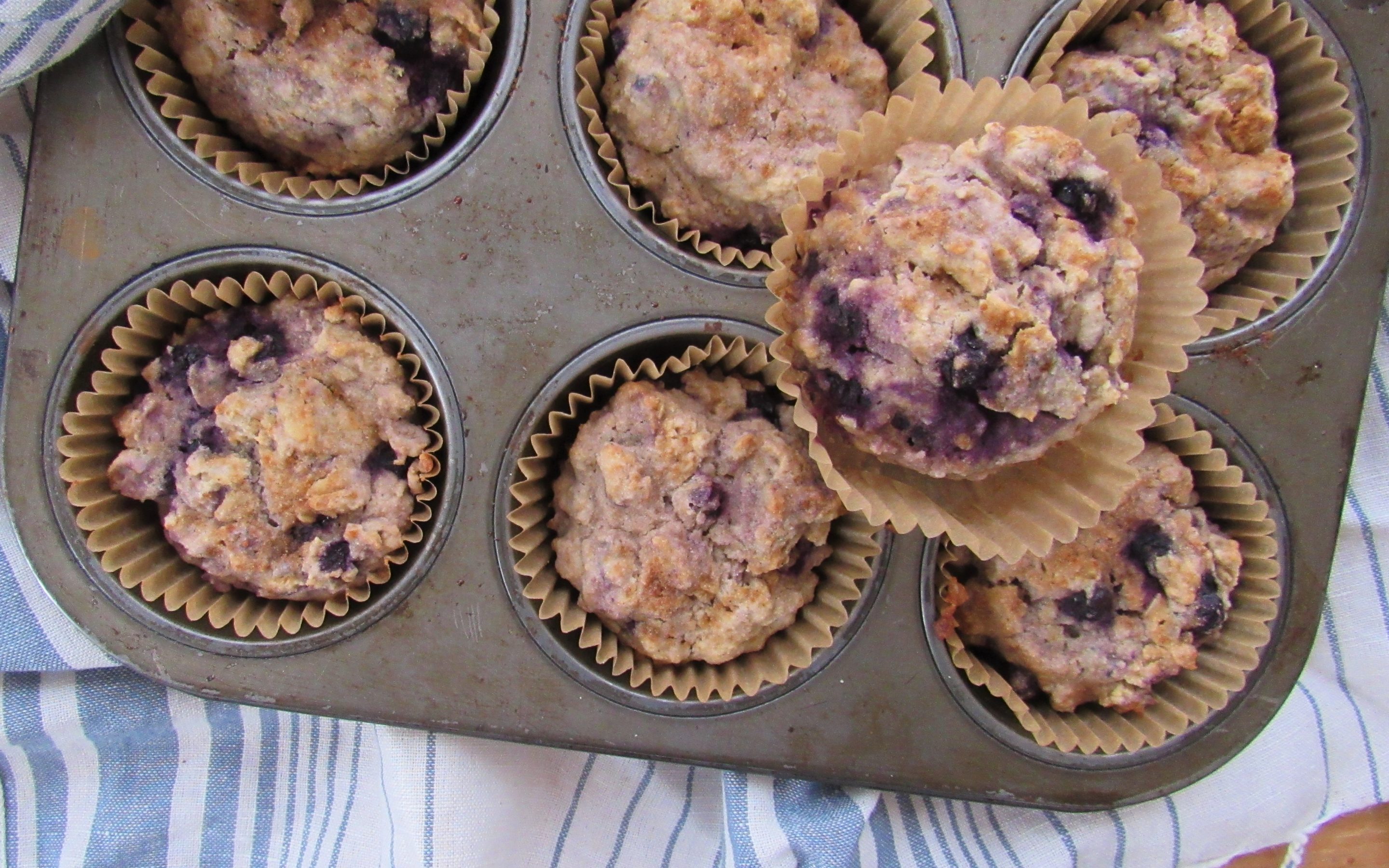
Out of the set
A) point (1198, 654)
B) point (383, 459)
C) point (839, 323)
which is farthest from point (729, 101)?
point (1198, 654)

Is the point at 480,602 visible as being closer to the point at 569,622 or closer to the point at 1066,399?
the point at 569,622

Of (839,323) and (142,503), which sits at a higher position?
(839,323)

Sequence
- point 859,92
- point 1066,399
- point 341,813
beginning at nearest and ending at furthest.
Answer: point 1066,399 < point 859,92 < point 341,813

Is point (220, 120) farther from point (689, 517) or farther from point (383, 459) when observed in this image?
point (689, 517)

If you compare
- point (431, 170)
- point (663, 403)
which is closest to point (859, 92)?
point (663, 403)

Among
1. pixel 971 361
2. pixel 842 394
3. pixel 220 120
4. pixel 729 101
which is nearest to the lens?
pixel 971 361

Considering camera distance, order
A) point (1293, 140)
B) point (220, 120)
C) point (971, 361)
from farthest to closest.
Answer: point (1293, 140)
point (220, 120)
point (971, 361)

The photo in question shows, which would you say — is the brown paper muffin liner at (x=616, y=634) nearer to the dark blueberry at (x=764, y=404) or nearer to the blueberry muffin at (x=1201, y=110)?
the dark blueberry at (x=764, y=404)
